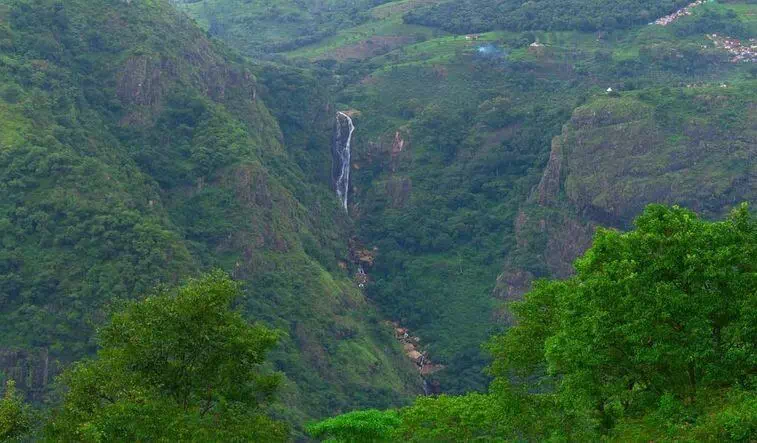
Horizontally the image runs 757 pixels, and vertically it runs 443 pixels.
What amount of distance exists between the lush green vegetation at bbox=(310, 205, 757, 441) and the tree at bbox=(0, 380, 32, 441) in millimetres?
10286

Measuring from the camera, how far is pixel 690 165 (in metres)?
103

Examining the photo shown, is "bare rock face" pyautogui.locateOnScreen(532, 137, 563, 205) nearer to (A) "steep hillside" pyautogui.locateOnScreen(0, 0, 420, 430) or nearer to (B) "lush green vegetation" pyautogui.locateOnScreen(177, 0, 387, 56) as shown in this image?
(A) "steep hillside" pyautogui.locateOnScreen(0, 0, 420, 430)

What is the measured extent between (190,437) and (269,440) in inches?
113

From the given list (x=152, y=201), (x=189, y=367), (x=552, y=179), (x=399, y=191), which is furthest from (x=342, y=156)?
(x=189, y=367)

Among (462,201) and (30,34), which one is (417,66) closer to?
(462,201)

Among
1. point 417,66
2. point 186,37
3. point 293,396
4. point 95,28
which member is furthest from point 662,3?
point 293,396

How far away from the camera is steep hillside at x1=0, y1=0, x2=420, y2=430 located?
252 feet

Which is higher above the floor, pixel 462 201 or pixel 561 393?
pixel 561 393

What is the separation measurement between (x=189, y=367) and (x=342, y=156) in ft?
317

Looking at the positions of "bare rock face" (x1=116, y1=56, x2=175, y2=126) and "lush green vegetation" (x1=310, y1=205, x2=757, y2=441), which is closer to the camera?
"lush green vegetation" (x1=310, y1=205, x2=757, y2=441)

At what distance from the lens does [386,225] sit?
119 metres

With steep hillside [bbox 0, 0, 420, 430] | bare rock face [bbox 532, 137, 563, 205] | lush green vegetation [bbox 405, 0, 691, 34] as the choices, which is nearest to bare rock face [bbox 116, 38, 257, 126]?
steep hillside [bbox 0, 0, 420, 430]

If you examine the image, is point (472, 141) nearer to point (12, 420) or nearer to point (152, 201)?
point (152, 201)

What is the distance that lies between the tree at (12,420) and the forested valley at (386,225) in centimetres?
9
